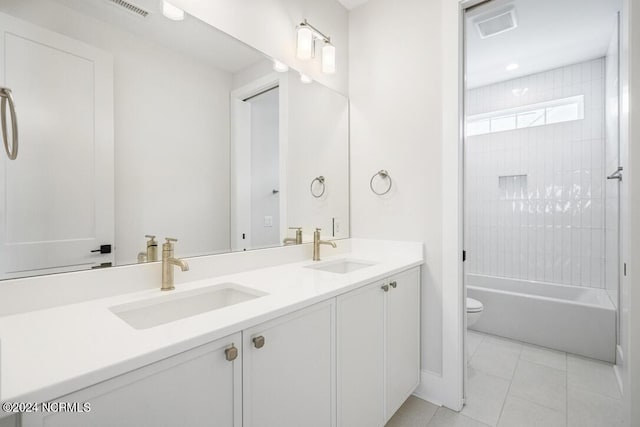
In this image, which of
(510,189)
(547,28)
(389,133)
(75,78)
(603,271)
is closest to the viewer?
(75,78)

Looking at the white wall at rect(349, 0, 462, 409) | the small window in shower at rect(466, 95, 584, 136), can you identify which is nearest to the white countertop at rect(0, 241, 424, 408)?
the white wall at rect(349, 0, 462, 409)

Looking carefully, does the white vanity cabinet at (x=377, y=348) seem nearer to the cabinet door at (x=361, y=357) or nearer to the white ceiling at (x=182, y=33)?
the cabinet door at (x=361, y=357)

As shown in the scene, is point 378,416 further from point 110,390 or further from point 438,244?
point 110,390

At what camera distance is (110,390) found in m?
0.62

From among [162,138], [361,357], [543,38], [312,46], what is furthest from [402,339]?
[543,38]

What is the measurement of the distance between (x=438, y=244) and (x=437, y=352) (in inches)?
26.0

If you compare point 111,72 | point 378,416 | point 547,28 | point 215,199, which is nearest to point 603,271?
point 547,28

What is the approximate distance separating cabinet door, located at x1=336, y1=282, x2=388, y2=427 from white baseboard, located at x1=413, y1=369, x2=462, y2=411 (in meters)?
0.53

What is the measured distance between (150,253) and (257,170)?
69cm

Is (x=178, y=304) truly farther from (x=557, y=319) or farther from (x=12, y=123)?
(x=557, y=319)

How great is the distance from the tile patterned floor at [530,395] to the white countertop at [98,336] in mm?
1135

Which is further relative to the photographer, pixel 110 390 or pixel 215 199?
pixel 215 199

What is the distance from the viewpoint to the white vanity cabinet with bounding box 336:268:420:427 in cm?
126

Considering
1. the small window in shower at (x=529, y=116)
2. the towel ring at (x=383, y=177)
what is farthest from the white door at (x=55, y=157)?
the small window in shower at (x=529, y=116)
